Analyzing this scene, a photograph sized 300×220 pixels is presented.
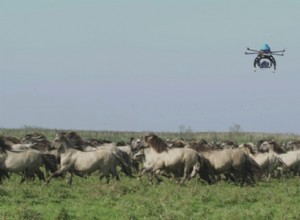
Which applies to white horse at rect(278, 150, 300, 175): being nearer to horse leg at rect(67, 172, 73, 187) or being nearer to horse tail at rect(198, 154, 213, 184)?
horse tail at rect(198, 154, 213, 184)

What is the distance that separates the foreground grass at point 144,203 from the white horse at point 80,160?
0.72 meters

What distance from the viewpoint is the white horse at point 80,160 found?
65.6 feet

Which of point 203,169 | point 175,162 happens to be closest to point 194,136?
point 203,169

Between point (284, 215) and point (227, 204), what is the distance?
2.23 metres

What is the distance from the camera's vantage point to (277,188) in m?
20.3

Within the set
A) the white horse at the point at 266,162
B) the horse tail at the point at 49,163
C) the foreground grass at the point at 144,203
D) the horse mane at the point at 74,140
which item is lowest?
the foreground grass at the point at 144,203

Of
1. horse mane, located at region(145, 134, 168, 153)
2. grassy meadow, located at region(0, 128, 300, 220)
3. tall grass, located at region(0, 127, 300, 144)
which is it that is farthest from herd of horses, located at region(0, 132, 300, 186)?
tall grass, located at region(0, 127, 300, 144)

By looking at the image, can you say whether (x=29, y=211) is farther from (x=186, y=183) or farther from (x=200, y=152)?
(x=200, y=152)

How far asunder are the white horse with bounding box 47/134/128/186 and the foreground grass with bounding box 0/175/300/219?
0.72 m

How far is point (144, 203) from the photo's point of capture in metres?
14.7

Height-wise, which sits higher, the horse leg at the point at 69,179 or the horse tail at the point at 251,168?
the horse tail at the point at 251,168

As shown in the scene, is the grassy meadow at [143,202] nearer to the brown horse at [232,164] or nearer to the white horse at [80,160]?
the white horse at [80,160]

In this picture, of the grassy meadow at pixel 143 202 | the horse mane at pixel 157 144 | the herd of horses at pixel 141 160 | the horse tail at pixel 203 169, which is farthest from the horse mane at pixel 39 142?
the horse tail at pixel 203 169

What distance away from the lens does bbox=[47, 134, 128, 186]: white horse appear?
65.6ft
